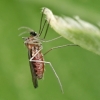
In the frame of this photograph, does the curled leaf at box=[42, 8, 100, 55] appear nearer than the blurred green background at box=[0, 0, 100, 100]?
Yes

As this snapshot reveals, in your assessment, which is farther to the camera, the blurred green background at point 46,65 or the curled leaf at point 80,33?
the blurred green background at point 46,65

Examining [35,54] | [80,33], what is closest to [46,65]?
[35,54]

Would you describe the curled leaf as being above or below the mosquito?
above

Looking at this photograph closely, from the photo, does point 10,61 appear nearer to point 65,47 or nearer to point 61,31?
point 65,47

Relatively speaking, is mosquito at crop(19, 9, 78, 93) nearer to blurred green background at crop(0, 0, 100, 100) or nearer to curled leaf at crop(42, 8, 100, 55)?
blurred green background at crop(0, 0, 100, 100)

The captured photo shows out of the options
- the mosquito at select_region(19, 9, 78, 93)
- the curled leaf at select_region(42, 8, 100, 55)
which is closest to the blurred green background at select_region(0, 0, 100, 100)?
the mosquito at select_region(19, 9, 78, 93)

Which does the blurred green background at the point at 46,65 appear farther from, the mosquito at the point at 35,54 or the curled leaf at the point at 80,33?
the curled leaf at the point at 80,33

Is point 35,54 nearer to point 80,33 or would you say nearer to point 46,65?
point 46,65

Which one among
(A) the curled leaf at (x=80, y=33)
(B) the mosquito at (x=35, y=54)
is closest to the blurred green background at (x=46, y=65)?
(B) the mosquito at (x=35, y=54)
